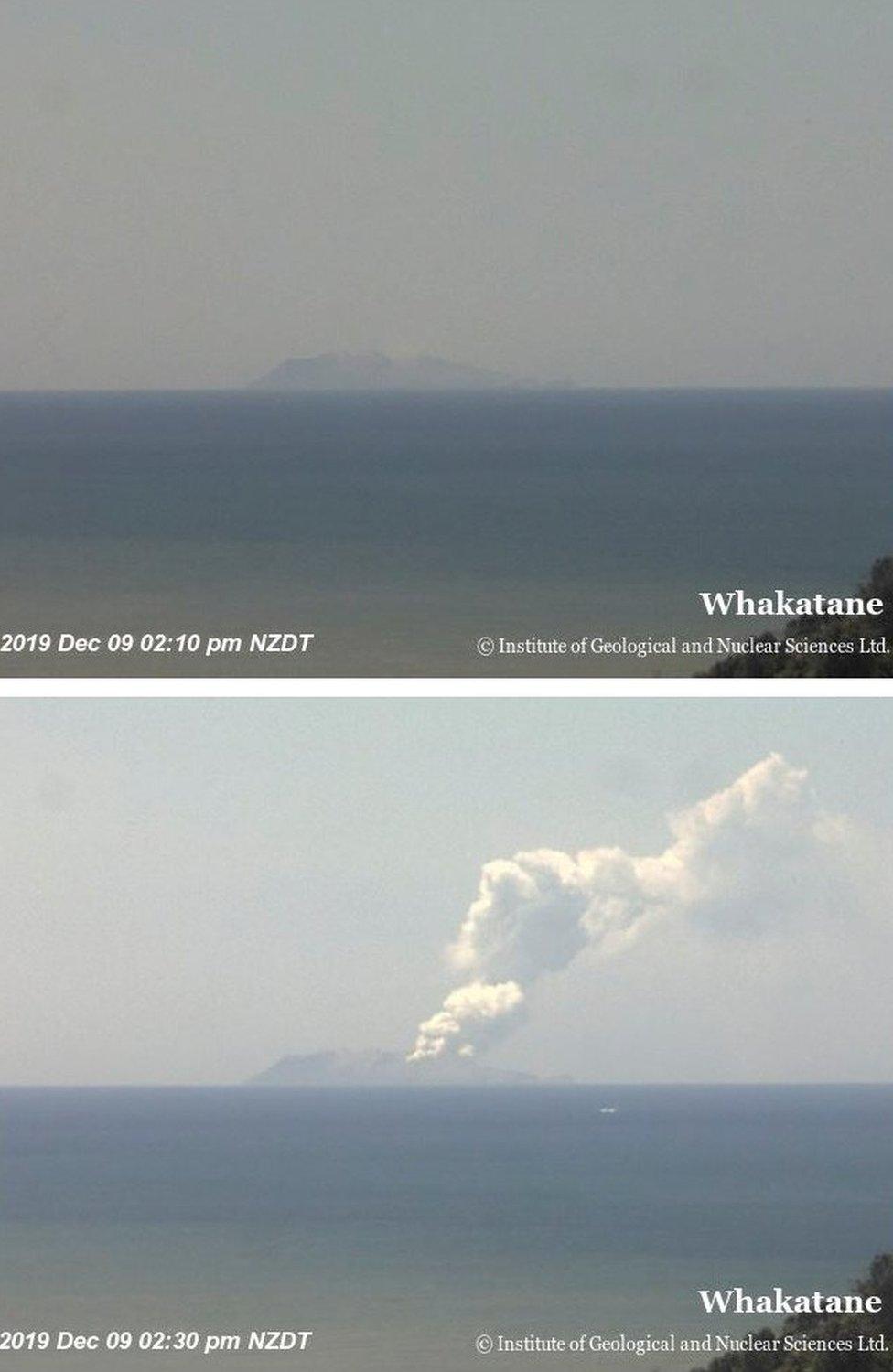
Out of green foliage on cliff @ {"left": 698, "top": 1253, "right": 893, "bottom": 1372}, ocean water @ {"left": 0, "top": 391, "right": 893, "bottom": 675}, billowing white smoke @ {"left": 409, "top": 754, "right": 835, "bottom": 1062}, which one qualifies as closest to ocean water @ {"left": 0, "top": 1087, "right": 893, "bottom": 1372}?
green foliage on cliff @ {"left": 698, "top": 1253, "right": 893, "bottom": 1372}

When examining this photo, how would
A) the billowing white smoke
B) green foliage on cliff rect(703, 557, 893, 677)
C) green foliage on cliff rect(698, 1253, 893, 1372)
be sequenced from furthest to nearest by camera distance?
green foliage on cliff rect(703, 557, 893, 677) < the billowing white smoke < green foliage on cliff rect(698, 1253, 893, 1372)

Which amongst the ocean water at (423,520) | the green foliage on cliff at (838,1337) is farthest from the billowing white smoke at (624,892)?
the green foliage on cliff at (838,1337)

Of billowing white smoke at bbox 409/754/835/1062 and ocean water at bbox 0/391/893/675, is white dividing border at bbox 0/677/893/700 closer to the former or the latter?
ocean water at bbox 0/391/893/675

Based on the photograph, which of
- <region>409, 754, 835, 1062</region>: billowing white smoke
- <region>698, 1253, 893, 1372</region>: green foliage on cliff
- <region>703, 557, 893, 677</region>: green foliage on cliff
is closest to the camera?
<region>698, 1253, 893, 1372</region>: green foliage on cliff

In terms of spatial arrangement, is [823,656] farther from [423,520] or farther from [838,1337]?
[838,1337]

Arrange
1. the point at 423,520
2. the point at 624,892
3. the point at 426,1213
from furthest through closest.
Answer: the point at 423,520
the point at 624,892
the point at 426,1213

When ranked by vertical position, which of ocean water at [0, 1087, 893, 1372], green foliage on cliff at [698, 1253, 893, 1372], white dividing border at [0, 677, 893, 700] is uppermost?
white dividing border at [0, 677, 893, 700]

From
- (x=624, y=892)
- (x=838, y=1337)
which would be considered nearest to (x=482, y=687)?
(x=624, y=892)
